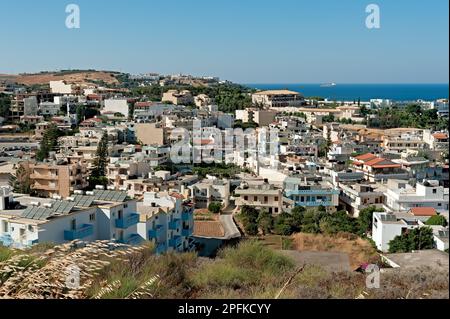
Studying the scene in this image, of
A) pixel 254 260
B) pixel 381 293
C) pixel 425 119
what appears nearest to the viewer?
pixel 381 293

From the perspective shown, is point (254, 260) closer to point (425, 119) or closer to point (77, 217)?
point (77, 217)

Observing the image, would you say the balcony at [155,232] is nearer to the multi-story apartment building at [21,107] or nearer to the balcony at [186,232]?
the balcony at [186,232]

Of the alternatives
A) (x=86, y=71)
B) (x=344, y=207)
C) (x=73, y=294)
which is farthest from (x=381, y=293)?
(x=86, y=71)

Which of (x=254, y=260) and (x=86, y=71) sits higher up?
(x=86, y=71)

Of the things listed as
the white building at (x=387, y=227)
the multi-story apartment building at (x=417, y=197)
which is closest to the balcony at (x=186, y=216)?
the white building at (x=387, y=227)

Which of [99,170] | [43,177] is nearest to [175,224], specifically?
[43,177]

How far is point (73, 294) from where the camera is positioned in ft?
5.27

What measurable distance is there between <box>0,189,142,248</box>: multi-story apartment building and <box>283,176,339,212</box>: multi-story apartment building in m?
4.66

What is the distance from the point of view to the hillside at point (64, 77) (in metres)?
36.0

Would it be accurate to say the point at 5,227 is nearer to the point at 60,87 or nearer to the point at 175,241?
the point at 175,241

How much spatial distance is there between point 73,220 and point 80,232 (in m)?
0.14

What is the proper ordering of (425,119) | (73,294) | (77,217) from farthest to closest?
(425,119), (77,217), (73,294)

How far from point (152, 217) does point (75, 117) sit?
14370mm

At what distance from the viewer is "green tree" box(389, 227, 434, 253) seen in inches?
273
